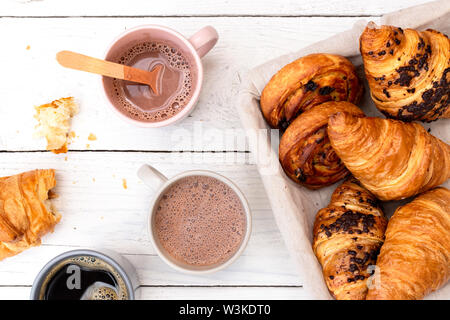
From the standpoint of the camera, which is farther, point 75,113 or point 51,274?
point 75,113

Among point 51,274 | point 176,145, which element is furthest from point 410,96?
point 51,274

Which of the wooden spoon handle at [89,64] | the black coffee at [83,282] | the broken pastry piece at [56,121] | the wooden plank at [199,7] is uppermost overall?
the wooden plank at [199,7]

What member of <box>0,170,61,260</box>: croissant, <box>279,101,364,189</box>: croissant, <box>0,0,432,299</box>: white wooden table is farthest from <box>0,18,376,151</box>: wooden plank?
<box>279,101,364,189</box>: croissant

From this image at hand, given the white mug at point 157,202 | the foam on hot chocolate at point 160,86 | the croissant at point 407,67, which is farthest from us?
the foam on hot chocolate at point 160,86

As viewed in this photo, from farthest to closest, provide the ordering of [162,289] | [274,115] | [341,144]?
[162,289] → [274,115] → [341,144]

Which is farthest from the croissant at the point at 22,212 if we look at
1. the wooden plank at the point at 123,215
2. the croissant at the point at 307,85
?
the croissant at the point at 307,85

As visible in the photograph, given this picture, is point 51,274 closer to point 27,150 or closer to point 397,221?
point 27,150

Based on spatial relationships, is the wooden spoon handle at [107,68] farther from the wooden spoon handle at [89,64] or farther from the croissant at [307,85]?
the croissant at [307,85]

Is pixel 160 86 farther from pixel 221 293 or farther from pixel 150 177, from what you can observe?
pixel 221 293
